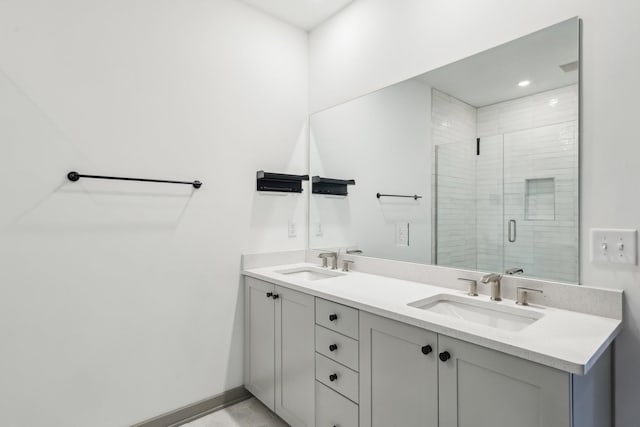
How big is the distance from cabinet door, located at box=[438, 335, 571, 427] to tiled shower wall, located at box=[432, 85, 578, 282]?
1.93ft

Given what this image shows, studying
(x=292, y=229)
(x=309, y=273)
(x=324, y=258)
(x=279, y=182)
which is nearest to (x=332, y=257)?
(x=324, y=258)

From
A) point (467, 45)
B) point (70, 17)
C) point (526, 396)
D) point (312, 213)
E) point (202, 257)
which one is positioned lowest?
point (526, 396)

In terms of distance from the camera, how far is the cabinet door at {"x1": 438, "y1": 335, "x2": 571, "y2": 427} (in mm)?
932

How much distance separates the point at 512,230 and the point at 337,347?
0.95 metres

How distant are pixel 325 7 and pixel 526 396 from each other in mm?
2446

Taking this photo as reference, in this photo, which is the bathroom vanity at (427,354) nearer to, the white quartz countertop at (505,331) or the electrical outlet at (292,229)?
the white quartz countertop at (505,331)

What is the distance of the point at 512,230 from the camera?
1.53 meters

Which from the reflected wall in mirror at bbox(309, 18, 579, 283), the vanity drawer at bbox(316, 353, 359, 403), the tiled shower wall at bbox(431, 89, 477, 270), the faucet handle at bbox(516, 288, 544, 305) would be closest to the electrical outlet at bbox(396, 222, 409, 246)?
the reflected wall in mirror at bbox(309, 18, 579, 283)

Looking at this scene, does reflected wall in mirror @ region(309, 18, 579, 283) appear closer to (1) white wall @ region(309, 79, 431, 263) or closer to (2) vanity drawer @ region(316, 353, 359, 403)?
(1) white wall @ region(309, 79, 431, 263)

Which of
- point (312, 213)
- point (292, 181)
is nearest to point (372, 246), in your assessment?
point (312, 213)

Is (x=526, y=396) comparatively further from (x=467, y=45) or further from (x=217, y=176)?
(x=217, y=176)

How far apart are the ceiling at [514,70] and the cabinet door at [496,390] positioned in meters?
1.10

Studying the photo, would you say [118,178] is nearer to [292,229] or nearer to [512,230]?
[292,229]

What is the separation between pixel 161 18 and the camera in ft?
6.46
